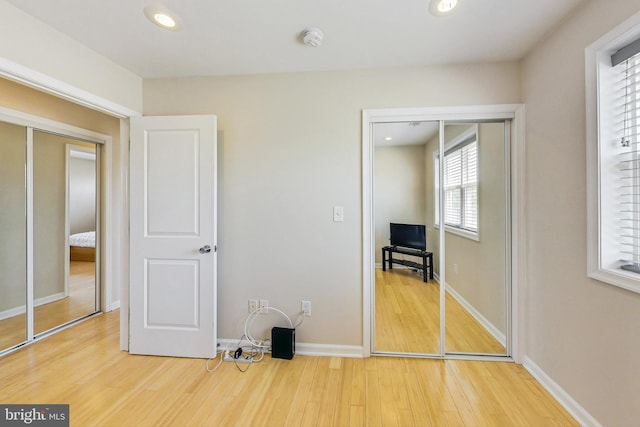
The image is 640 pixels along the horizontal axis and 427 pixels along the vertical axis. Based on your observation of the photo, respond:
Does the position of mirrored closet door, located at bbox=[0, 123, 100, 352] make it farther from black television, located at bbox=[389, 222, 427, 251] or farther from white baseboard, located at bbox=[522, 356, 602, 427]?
white baseboard, located at bbox=[522, 356, 602, 427]

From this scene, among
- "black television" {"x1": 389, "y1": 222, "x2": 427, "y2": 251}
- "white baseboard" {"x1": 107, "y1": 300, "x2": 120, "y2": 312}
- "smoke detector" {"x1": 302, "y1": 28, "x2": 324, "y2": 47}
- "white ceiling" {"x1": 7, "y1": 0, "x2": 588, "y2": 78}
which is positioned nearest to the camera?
"white ceiling" {"x1": 7, "y1": 0, "x2": 588, "y2": 78}

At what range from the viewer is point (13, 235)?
2.42 metres

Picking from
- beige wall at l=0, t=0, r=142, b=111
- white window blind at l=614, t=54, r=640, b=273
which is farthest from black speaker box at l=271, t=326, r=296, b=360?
beige wall at l=0, t=0, r=142, b=111

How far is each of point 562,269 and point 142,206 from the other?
3127mm

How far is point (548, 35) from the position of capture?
177 centimetres

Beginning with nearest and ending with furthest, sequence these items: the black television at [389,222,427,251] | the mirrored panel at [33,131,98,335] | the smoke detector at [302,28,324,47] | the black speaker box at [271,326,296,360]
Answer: the smoke detector at [302,28,324,47], the black speaker box at [271,326,296,360], the black television at [389,222,427,251], the mirrored panel at [33,131,98,335]

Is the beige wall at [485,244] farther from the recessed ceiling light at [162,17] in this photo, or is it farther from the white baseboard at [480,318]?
the recessed ceiling light at [162,17]

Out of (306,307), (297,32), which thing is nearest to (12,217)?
(306,307)

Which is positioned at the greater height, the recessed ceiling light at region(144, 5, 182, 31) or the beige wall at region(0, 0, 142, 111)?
the recessed ceiling light at region(144, 5, 182, 31)

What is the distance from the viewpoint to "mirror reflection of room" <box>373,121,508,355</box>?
7.22ft

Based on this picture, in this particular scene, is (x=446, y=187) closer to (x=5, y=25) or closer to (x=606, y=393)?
(x=606, y=393)

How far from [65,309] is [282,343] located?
261 cm

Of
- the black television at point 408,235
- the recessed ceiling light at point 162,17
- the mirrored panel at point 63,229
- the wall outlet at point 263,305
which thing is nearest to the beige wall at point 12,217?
the mirrored panel at point 63,229

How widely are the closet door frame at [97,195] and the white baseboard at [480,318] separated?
12.5ft
